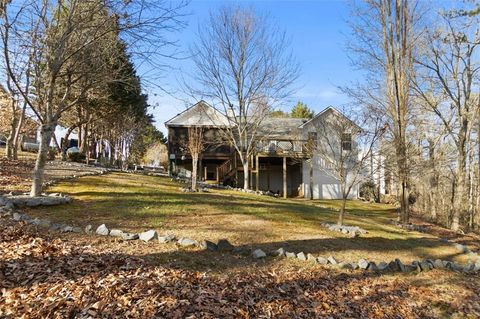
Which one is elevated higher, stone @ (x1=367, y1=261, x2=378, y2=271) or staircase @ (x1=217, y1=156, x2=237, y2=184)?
staircase @ (x1=217, y1=156, x2=237, y2=184)

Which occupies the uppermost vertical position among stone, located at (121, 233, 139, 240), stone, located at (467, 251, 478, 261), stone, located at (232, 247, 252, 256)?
stone, located at (121, 233, 139, 240)

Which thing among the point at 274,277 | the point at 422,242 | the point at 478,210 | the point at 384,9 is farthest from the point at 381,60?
the point at 274,277

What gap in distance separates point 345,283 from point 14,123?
15891 mm

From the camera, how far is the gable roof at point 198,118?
81.0 ft

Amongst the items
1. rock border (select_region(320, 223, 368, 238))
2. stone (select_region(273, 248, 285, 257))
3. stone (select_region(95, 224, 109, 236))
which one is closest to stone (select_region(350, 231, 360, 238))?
rock border (select_region(320, 223, 368, 238))

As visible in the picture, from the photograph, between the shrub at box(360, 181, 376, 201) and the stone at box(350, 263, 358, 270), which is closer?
the stone at box(350, 263, 358, 270)

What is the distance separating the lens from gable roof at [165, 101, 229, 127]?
24.7m

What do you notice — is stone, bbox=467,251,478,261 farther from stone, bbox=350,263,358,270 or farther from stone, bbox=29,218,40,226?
stone, bbox=29,218,40,226

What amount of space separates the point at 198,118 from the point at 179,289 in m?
21.9

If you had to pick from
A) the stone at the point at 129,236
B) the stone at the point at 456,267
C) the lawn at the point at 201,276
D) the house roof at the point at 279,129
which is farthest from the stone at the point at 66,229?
the house roof at the point at 279,129

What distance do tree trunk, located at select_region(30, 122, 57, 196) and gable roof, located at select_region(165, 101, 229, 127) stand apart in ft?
55.9

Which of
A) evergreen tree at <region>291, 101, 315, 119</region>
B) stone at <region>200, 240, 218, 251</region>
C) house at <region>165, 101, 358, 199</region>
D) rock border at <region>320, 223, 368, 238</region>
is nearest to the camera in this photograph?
stone at <region>200, 240, 218, 251</region>

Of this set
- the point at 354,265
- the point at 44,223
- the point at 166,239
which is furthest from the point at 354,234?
the point at 44,223

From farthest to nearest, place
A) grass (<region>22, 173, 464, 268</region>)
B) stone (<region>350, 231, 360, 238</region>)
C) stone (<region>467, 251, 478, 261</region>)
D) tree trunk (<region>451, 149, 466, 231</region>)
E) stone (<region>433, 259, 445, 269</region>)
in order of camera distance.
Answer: tree trunk (<region>451, 149, 466, 231</region>) → stone (<region>350, 231, 360, 238</region>) → stone (<region>467, 251, 478, 261</region>) → stone (<region>433, 259, 445, 269</region>) → grass (<region>22, 173, 464, 268</region>)
